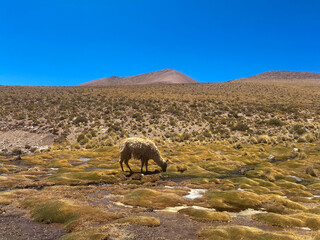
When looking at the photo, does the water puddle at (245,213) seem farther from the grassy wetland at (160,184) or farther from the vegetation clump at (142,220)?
the vegetation clump at (142,220)

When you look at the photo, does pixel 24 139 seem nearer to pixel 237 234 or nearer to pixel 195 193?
pixel 195 193

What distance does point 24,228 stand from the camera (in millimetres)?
9000

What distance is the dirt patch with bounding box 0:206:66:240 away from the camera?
841cm

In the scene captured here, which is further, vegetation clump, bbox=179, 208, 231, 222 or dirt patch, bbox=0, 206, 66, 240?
vegetation clump, bbox=179, 208, 231, 222

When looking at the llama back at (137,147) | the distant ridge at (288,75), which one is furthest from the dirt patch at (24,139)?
the distant ridge at (288,75)

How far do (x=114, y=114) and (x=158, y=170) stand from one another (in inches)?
1590

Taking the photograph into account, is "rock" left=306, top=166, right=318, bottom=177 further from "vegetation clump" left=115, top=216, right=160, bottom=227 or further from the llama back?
"vegetation clump" left=115, top=216, right=160, bottom=227

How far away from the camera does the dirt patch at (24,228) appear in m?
8.41

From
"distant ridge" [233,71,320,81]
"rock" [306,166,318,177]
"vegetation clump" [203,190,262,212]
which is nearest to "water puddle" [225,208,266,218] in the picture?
"vegetation clump" [203,190,262,212]

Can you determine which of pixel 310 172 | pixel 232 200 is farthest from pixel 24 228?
pixel 310 172

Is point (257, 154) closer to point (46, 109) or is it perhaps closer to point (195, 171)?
point (195, 171)

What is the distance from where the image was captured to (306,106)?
226 ft

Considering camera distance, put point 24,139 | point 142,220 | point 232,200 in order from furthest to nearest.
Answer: point 24,139 < point 232,200 < point 142,220

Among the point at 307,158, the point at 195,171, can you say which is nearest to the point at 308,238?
the point at 195,171
